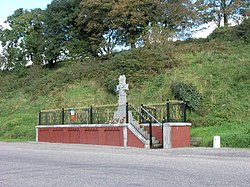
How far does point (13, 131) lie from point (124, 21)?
19.0 metres

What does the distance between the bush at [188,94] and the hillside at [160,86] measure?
369mm

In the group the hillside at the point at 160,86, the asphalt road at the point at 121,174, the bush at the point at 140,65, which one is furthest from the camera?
the bush at the point at 140,65

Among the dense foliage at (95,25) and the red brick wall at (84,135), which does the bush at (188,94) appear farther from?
the dense foliage at (95,25)

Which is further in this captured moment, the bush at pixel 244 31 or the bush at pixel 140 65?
the bush at pixel 244 31

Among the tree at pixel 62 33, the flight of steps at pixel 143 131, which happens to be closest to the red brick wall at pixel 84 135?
the flight of steps at pixel 143 131

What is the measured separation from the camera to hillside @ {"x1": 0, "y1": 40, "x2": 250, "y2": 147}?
23.5 metres

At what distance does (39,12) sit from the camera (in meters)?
58.0

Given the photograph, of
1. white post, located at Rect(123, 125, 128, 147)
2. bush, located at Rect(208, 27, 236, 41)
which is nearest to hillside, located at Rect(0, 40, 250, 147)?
bush, located at Rect(208, 27, 236, 41)

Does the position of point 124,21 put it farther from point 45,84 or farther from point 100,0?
point 45,84

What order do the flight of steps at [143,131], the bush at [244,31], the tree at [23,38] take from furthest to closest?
the tree at [23,38], the bush at [244,31], the flight of steps at [143,131]

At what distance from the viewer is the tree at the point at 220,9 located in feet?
135

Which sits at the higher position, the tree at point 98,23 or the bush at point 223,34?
the tree at point 98,23

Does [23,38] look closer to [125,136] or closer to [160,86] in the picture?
[160,86]

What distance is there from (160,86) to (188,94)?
4.47 meters
